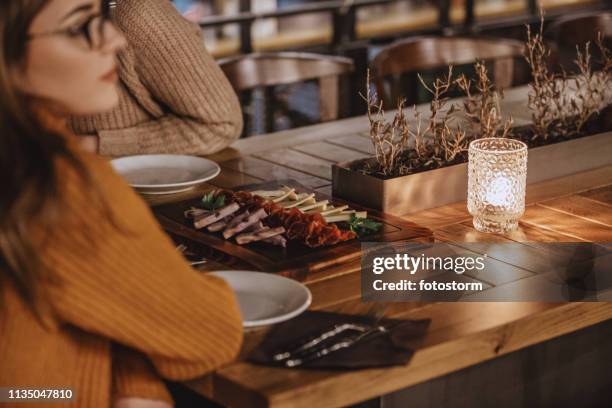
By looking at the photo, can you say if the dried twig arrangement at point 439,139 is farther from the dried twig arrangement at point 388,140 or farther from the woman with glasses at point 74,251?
the woman with glasses at point 74,251

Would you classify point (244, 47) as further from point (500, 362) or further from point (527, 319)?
point (527, 319)

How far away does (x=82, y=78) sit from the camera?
145cm

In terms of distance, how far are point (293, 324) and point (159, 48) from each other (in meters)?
1.13

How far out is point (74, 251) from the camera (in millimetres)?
1401

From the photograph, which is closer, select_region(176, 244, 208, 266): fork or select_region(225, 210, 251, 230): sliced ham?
select_region(176, 244, 208, 266): fork

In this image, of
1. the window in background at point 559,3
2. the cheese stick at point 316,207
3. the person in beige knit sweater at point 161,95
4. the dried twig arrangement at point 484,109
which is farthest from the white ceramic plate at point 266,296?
the window in background at point 559,3

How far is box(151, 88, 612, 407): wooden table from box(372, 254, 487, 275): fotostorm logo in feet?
0.17

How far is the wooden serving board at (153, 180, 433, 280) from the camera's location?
6.15 ft

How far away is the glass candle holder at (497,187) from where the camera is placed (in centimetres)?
208

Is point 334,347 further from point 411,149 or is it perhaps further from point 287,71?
point 287,71

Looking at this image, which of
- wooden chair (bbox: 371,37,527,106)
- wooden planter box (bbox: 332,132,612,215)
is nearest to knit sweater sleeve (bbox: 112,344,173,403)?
wooden planter box (bbox: 332,132,612,215)

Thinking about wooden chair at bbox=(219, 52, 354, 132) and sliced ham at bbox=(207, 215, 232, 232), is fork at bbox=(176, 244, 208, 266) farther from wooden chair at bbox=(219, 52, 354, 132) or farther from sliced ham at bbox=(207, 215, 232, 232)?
wooden chair at bbox=(219, 52, 354, 132)

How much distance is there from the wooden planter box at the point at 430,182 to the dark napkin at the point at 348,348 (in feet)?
1.71

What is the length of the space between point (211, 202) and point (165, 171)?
33 cm
